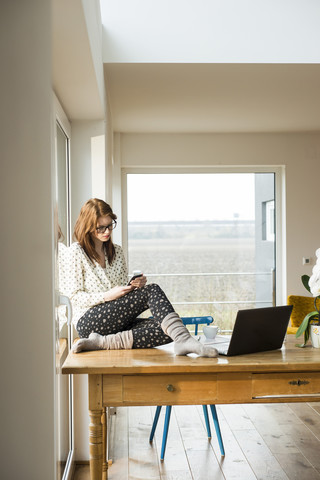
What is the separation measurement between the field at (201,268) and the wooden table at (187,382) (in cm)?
398

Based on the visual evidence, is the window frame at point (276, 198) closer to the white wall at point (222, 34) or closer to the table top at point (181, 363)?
the white wall at point (222, 34)

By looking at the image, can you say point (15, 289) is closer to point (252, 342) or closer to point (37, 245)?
point (37, 245)

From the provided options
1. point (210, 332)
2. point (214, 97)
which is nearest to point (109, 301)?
point (210, 332)

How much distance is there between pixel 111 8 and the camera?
3.45 metres

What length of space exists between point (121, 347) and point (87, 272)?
0.55 m

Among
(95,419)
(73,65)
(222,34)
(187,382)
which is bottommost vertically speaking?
(95,419)

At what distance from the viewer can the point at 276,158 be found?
6.19m

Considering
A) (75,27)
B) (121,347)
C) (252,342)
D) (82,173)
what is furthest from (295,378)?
(82,173)

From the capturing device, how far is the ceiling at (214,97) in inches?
143

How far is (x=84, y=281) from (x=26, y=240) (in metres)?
1.31

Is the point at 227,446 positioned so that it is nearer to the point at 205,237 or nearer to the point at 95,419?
the point at 95,419

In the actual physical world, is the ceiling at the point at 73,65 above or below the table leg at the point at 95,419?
above

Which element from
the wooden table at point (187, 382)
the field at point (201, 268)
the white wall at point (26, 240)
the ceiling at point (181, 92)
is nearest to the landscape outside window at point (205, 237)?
the field at point (201, 268)

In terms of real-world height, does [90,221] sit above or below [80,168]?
below
